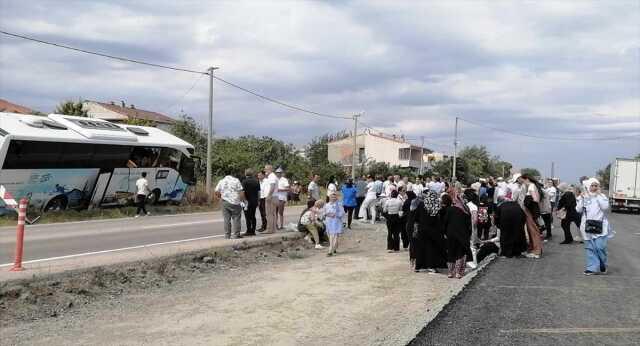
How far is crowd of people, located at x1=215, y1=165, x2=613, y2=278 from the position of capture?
413 inches

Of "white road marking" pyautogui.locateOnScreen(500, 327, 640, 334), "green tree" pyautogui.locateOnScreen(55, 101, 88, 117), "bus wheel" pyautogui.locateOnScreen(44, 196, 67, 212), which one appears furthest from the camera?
"green tree" pyautogui.locateOnScreen(55, 101, 88, 117)

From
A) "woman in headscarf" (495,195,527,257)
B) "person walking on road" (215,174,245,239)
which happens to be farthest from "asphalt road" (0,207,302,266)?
"woman in headscarf" (495,195,527,257)

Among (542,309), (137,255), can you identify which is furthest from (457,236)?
(137,255)

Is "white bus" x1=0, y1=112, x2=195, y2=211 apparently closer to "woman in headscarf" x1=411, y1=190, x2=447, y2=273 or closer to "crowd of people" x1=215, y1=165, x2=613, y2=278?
"crowd of people" x1=215, y1=165, x2=613, y2=278

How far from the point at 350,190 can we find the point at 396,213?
477 centimetres

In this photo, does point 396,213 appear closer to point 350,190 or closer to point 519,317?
point 350,190

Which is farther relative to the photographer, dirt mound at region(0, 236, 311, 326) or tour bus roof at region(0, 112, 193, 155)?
tour bus roof at region(0, 112, 193, 155)

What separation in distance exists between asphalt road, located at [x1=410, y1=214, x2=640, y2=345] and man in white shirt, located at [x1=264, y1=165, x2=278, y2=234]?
6.04 meters

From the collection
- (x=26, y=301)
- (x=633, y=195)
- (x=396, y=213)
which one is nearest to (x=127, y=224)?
(x=396, y=213)

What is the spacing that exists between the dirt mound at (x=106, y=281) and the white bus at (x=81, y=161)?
33.3ft

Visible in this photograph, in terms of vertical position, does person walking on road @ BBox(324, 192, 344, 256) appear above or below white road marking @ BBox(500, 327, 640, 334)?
above

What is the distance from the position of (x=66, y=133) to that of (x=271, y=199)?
31.1 feet

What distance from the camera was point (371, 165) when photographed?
65500 millimetres

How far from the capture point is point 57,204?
2081cm
